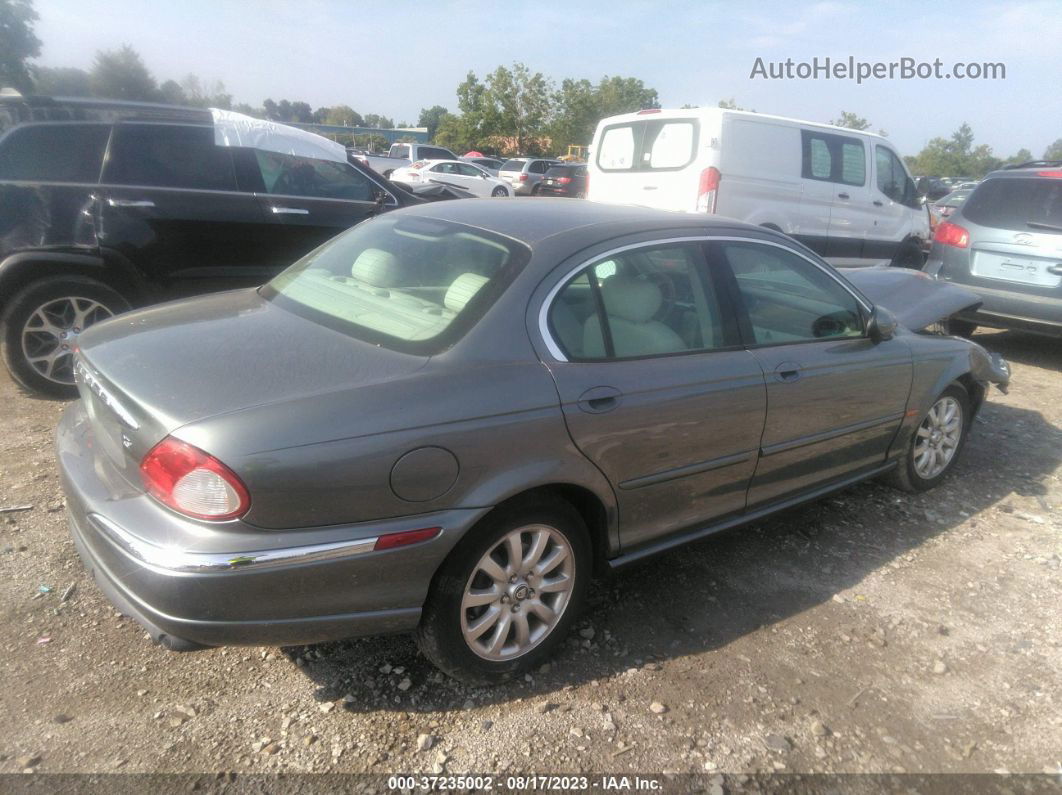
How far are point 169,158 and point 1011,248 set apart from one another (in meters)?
6.93

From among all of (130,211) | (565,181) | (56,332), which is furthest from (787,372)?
(565,181)

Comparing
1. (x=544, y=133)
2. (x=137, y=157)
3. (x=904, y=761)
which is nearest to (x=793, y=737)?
(x=904, y=761)

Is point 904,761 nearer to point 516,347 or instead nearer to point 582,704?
point 582,704

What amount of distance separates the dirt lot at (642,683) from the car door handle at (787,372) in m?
0.91

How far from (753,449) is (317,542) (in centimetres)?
186

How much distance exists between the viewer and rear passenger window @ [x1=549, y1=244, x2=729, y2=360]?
109 inches

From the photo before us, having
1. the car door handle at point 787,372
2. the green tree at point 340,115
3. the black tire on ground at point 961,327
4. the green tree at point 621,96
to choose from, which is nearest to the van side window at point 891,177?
the black tire on ground at point 961,327

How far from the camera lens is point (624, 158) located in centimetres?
902

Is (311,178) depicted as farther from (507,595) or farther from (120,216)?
(507,595)

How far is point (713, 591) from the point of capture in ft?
11.1

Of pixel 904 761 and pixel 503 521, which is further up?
pixel 503 521

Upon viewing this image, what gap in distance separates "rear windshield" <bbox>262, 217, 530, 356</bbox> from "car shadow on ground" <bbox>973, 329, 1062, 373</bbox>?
20.4 feet

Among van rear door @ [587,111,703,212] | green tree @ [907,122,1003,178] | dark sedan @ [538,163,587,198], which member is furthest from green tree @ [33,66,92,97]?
green tree @ [907,122,1003,178]

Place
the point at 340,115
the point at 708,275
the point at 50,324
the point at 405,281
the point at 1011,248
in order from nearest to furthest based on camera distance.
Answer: the point at 405,281
the point at 708,275
the point at 50,324
the point at 1011,248
the point at 340,115
